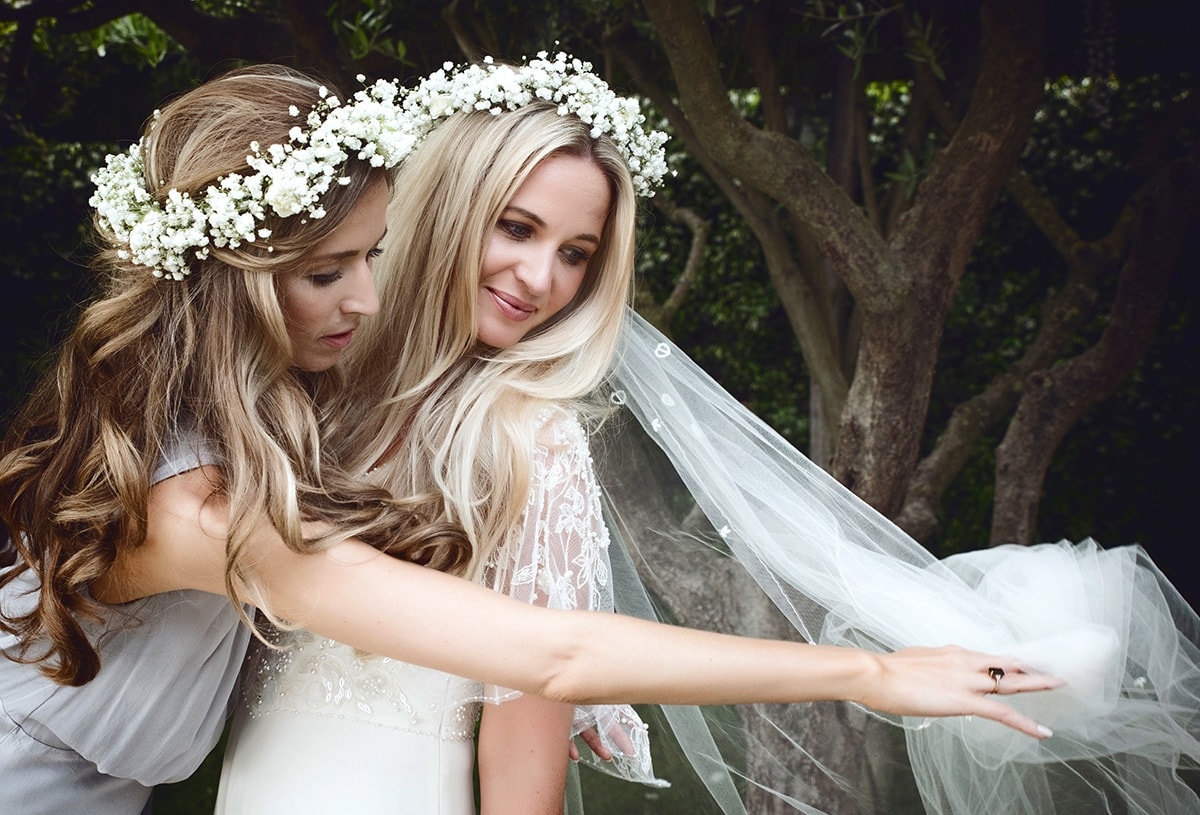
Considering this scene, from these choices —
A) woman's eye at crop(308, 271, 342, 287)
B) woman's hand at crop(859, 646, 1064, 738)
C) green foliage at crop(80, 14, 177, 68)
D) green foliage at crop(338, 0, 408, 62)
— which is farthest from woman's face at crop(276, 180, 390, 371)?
green foliage at crop(80, 14, 177, 68)

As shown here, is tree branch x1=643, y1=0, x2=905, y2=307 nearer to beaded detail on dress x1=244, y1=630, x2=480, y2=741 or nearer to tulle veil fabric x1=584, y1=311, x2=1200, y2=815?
tulle veil fabric x1=584, y1=311, x2=1200, y2=815

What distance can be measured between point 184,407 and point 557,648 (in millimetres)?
695

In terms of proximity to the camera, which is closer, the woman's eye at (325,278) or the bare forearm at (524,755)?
the woman's eye at (325,278)

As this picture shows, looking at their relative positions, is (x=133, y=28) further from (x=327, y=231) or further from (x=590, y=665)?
(x=590, y=665)

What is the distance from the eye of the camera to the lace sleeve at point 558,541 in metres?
1.91

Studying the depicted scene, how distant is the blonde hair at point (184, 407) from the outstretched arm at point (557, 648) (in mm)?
53

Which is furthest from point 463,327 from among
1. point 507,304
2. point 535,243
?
point 535,243

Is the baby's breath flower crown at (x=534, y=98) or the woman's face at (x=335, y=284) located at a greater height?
the baby's breath flower crown at (x=534, y=98)

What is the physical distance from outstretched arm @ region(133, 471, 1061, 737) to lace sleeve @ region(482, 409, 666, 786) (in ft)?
0.99

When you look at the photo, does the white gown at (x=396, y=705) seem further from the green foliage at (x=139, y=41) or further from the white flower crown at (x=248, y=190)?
the green foliage at (x=139, y=41)

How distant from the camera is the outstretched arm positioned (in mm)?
1539

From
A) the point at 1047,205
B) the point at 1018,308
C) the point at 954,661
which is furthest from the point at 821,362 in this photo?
the point at 1018,308

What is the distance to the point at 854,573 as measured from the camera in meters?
1.93

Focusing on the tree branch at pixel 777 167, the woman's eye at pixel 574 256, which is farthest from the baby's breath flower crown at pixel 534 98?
the tree branch at pixel 777 167
